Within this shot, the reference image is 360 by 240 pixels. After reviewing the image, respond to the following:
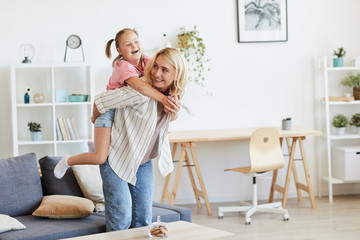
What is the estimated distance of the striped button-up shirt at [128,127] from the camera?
2916 mm

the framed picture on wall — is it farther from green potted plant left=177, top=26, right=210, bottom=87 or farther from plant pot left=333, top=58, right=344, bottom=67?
plant pot left=333, top=58, right=344, bottom=67

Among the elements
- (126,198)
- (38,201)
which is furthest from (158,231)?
(38,201)

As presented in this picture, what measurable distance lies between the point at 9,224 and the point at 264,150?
2.44 meters

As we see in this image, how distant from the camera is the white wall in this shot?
5645mm

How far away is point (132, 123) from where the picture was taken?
2955 mm

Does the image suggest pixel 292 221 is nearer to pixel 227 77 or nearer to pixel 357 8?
pixel 227 77

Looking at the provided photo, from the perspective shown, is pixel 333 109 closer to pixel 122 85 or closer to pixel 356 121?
pixel 356 121

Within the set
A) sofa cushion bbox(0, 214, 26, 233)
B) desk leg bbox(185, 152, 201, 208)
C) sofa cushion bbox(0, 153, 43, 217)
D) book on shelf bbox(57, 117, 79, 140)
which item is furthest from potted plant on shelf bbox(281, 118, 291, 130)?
sofa cushion bbox(0, 214, 26, 233)

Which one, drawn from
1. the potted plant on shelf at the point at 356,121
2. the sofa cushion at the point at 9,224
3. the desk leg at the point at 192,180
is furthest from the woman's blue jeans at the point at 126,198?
the potted plant on shelf at the point at 356,121

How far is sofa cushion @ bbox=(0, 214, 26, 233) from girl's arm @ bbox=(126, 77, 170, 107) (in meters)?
1.14

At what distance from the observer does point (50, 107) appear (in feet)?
18.6

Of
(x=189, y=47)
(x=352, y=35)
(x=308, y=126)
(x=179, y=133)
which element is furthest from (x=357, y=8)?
(x=179, y=133)

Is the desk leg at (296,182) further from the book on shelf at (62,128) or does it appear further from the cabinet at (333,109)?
the book on shelf at (62,128)

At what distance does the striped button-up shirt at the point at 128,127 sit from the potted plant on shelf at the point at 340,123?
11.4 feet
